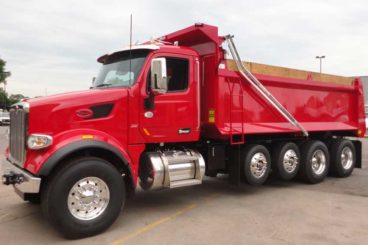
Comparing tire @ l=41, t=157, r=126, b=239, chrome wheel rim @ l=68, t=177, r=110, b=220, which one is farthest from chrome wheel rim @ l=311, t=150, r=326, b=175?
chrome wheel rim @ l=68, t=177, r=110, b=220

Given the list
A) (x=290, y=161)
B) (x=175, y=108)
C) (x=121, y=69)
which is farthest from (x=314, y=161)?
(x=121, y=69)

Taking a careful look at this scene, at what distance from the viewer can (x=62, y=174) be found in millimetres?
4848

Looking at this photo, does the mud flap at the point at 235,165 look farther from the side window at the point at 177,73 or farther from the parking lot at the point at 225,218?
the side window at the point at 177,73

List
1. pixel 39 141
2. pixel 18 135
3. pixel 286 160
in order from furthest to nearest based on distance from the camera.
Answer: pixel 286 160, pixel 18 135, pixel 39 141

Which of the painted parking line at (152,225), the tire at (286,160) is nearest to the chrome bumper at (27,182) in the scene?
the painted parking line at (152,225)

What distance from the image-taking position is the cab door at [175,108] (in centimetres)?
602

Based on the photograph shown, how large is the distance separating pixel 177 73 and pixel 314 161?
452 cm

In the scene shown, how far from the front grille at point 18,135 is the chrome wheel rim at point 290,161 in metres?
5.39

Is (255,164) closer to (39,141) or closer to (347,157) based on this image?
(347,157)

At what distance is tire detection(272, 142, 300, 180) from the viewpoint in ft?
26.4

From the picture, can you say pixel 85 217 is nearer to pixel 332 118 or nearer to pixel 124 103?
pixel 124 103

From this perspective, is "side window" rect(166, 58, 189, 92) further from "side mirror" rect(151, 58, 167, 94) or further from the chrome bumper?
the chrome bumper

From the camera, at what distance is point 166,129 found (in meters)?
6.25

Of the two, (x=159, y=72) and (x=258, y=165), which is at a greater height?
(x=159, y=72)
